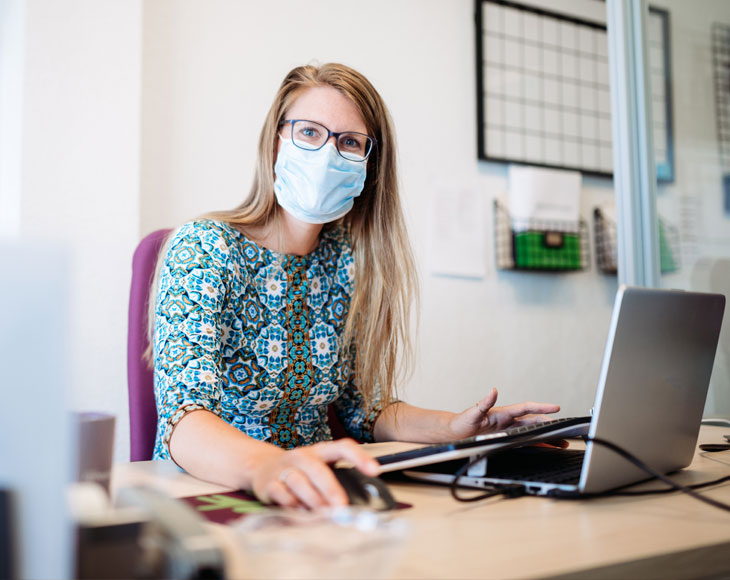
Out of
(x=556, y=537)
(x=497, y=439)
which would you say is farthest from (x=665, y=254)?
(x=556, y=537)

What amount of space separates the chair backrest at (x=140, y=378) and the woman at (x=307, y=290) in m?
0.08

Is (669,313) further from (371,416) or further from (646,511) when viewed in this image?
(371,416)

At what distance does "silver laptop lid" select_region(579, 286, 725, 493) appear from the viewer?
0.60 metres

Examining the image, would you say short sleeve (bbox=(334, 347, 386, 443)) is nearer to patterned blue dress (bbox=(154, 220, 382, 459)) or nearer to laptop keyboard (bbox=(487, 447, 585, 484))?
patterned blue dress (bbox=(154, 220, 382, 459))

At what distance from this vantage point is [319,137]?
1156 mm

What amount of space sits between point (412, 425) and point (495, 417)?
187mm

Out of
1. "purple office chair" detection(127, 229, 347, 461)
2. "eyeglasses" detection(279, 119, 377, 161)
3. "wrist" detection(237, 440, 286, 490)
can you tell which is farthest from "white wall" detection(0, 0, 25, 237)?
"wrist" detection(237, 440, 286, 490)

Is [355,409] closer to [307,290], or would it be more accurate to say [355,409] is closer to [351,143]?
[307,290]

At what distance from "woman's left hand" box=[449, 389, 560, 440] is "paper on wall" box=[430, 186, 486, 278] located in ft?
3.93

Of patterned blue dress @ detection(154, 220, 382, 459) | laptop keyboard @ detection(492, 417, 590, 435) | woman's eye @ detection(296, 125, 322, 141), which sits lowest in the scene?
laptop keyboard @ detection(492, 417, 590, 435)

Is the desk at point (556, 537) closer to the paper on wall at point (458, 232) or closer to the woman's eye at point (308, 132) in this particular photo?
the woman's eye at point (308, 132)

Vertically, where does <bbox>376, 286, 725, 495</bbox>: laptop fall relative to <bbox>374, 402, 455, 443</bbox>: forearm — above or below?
above

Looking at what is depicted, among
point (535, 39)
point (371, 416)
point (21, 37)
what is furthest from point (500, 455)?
point (535, 39)

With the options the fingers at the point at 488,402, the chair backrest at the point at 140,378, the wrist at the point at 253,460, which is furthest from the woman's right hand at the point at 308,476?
the chair backrest at the point at 140,378
